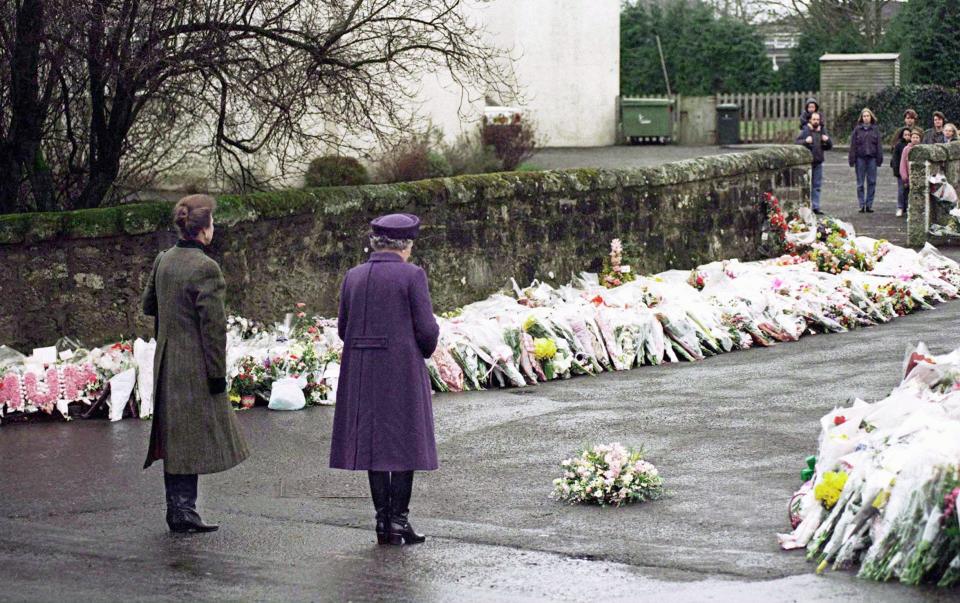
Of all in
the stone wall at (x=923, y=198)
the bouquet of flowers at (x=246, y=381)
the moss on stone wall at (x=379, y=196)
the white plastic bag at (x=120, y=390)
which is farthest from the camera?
the stone wall at (x=923, y=198)

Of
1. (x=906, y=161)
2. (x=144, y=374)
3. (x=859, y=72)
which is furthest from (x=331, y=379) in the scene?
(x=859, y=72)

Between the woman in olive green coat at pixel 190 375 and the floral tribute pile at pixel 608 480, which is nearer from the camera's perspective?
the woman in olive green coat at pixel 190 375

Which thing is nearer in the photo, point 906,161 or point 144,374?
point 144,374

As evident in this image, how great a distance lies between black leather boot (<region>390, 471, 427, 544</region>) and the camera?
6.83 metres

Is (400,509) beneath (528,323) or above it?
beneath

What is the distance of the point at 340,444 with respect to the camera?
6.97m

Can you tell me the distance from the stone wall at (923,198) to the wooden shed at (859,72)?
17.8m

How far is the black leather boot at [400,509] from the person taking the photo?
6.83m

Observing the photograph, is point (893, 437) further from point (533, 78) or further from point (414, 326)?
point (533, 78)

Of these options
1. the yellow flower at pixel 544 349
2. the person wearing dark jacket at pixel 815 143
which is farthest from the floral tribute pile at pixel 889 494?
the person wearing dark jacket at pixel 815 143

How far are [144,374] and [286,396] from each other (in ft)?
3.26

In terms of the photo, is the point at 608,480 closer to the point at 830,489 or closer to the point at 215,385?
the point at 830,489

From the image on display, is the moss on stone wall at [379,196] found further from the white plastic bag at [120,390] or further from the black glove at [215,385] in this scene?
the black glove at [215,385]

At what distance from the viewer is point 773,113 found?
37.2 metres
